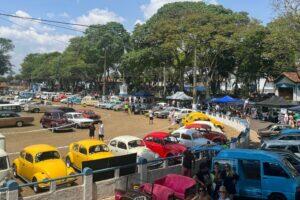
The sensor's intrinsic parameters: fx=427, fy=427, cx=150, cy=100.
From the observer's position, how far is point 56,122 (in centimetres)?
3638

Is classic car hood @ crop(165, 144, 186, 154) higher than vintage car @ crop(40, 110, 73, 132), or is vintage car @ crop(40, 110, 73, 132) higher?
vintage car @ crop(40, 110, 73, 132)

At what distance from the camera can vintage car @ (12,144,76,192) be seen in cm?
1603

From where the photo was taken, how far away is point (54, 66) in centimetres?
11425

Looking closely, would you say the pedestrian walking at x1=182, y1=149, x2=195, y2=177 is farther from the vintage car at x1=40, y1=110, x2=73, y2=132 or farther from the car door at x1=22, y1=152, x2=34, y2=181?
the vintage car at x1=40, y1=110, x2=73, y2=132

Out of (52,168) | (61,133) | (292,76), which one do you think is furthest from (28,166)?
(292,76)

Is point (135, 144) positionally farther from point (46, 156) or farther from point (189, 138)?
point (46, 156)

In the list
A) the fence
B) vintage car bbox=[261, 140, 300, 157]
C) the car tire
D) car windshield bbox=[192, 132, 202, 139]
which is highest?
vintage car bbox=[261, 140, 300, 157]

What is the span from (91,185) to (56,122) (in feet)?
74.8

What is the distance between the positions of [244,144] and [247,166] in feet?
36.9

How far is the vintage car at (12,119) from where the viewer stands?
38.7 metres

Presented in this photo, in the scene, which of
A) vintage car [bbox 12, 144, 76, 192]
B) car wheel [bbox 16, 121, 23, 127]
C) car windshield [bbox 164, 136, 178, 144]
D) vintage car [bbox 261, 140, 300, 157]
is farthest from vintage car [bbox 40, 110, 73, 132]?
vintage car [bbox 261, 140, 300, 157]

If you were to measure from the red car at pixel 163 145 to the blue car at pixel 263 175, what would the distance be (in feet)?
24.3

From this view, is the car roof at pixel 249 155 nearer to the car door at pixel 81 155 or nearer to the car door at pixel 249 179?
the car door at pixel 249 179

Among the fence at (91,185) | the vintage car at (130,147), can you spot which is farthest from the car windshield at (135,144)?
the fence at (91,185)
